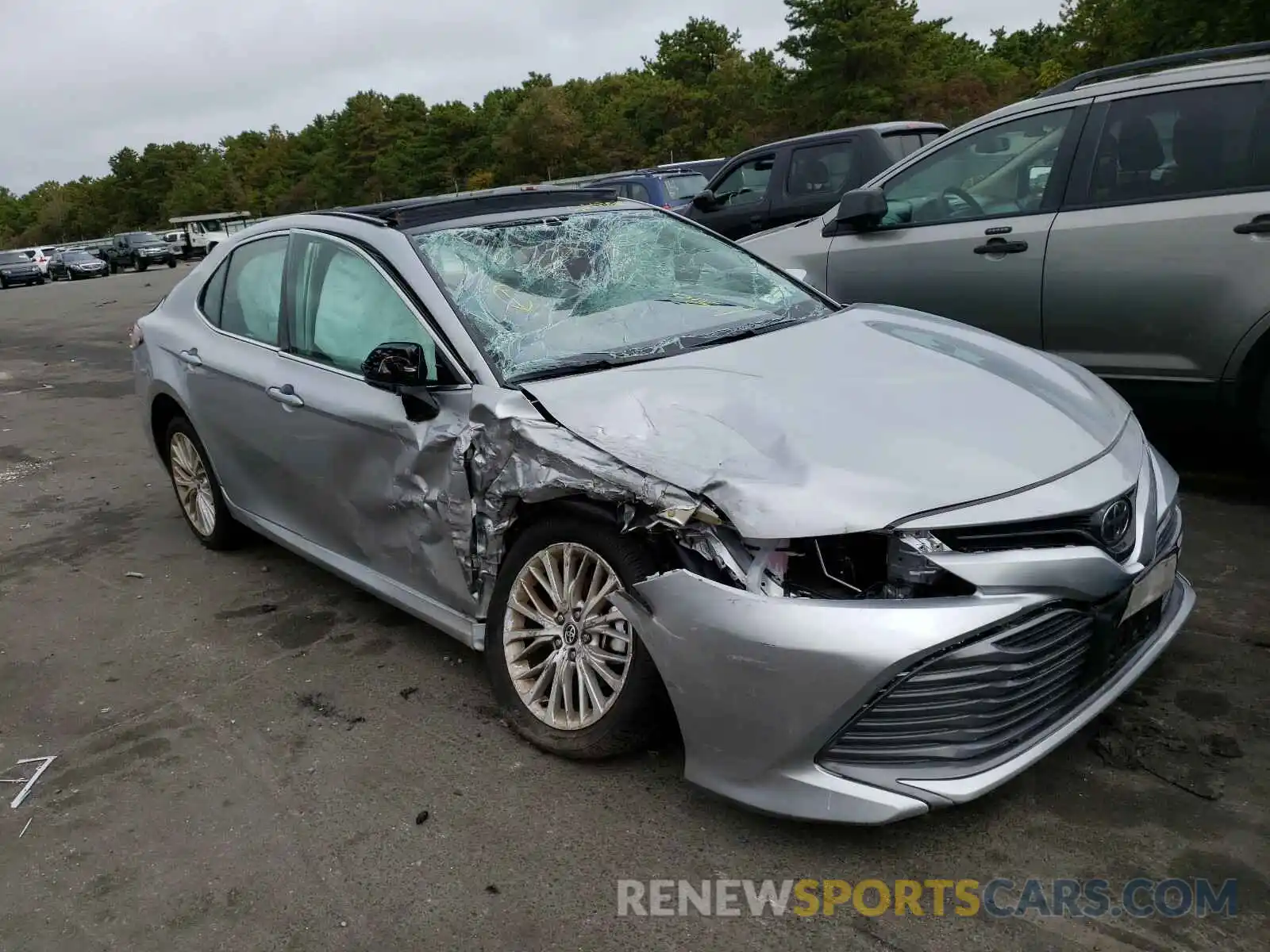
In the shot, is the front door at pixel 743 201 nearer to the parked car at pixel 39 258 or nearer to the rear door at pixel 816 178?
the rear door at pixel 816 178

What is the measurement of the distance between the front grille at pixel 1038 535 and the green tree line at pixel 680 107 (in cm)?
2032

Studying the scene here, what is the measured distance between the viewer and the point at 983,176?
5.45 meters

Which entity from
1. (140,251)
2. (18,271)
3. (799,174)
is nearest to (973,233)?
(799,174)

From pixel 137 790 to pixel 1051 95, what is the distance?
199 inches

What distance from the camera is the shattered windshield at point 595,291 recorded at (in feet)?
11.2

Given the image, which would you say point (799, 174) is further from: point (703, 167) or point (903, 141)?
point (703, 167)

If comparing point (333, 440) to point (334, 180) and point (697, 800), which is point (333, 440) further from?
point (334, 180)

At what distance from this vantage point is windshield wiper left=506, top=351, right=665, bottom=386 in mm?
3264

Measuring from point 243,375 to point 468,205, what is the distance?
1.24m

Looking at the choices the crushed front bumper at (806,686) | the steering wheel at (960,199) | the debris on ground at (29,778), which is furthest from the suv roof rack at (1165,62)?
the debris on ground at (29,778)

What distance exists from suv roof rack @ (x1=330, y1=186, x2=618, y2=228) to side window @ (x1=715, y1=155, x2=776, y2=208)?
22.2 feet

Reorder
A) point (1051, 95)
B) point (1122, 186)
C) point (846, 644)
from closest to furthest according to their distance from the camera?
1. point (846, 644)
2. point (1122, 186)
3. point (1051, 95)

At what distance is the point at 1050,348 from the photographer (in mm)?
5098

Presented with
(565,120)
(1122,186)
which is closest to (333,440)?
(1122,186)
